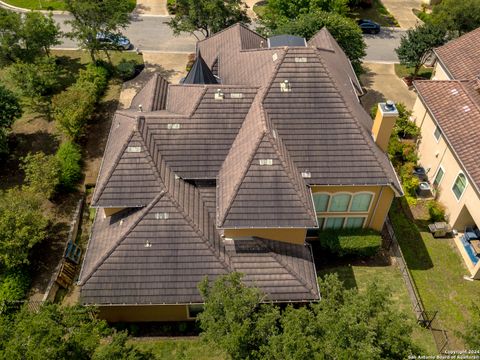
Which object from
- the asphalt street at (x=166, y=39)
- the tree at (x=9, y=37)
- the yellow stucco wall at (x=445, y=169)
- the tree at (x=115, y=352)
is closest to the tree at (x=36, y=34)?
the tree at (x=9, y=37)

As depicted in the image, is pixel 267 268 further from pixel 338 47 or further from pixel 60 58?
pixel 60 58

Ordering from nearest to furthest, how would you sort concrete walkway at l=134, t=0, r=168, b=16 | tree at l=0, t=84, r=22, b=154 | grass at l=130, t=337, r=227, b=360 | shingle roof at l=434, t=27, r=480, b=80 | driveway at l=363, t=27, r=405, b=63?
1. grass at l=130, t=337, r=227, b=360
2. tree at l=0, t=84, r=22, b=154
3. shingle roof at l=434, t=27, r=480, b=80
4. driveway at l=363, t=27, r=405, b=63
5. concrete walkway at l=134, t=0, r=168, b=16

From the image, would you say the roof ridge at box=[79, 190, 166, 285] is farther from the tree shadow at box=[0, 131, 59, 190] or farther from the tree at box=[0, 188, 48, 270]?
the tree shadow at box=[0, 131, 59, 190]

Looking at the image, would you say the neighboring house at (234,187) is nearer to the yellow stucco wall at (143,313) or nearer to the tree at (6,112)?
the yellow stucco wall at (143,313)

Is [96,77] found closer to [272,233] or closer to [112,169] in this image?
[112,169]

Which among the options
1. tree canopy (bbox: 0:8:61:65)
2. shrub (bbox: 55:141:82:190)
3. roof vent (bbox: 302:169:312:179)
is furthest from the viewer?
tree canopy (bbox: 0:8:61:65)

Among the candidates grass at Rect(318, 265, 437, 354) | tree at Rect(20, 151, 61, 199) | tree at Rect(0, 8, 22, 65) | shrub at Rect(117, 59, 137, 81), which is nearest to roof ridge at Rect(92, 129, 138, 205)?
tree at Rect(20, 151, 61, 199)
